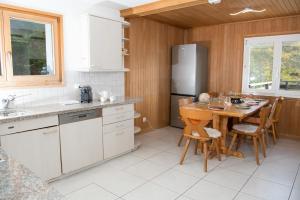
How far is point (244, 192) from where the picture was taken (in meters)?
2.40

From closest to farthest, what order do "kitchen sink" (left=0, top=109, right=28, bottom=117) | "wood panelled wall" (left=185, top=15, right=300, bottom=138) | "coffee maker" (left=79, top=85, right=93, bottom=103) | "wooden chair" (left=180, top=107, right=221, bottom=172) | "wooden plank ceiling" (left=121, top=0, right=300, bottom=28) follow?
"kitchen sink" (left=0, top=109, right=28, bottom=117) < "wooden chair" (left=180, top=107, right=221, bottom=172) < "coffee maker" (left=79, top=85, right=93, bottom=103) < "wooden plank ceiling" (left=121, top=0, right=300, bottom=28) < "wood panelled wall" (left=185, top=15, right=300, bottom=138)

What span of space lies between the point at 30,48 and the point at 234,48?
152 inches

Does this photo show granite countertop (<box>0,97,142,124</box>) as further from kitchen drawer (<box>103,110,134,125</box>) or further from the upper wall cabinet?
the upper wall cabinet

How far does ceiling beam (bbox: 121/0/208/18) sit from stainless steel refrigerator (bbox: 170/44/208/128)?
4.75 ft

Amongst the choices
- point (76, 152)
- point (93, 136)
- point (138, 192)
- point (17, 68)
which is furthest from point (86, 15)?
point (138, 192)

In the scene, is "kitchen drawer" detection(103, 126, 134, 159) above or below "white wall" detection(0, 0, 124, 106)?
below

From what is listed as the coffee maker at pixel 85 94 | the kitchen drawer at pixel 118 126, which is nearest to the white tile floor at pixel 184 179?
the kitchen drawer at pixel 118 126

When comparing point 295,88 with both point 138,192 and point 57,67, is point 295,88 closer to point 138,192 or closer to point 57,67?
point 138,192

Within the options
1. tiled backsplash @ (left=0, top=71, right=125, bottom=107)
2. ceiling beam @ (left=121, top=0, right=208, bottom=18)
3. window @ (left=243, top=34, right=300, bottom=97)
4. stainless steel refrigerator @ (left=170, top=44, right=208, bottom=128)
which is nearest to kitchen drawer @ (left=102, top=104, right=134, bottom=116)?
tiled backsplash @ (left=0, top=71, right=125, bottom=107)

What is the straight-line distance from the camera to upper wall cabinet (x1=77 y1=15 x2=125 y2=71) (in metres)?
3.12

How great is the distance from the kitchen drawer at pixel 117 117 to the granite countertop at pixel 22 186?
201cm

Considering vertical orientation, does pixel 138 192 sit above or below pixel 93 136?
below

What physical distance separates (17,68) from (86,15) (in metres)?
1.14

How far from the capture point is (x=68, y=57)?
317 cm
